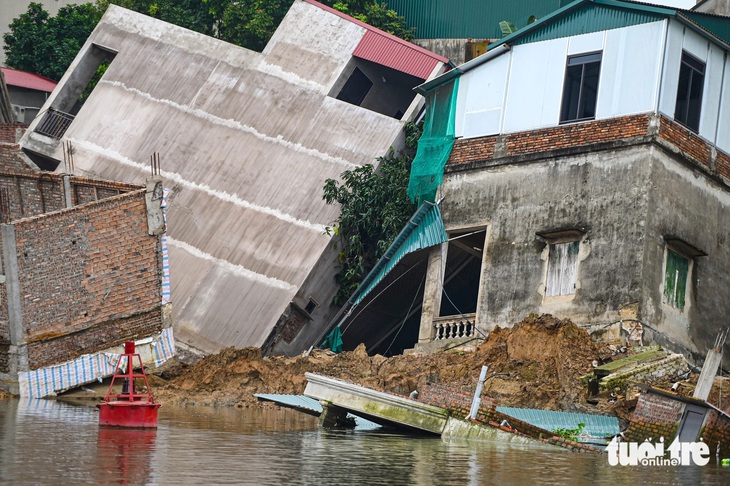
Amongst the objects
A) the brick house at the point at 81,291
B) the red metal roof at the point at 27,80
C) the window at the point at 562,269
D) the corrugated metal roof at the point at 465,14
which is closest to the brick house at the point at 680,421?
the window at the point at 562,269

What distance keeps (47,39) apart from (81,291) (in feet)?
86.3

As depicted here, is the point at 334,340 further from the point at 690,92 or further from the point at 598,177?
the point at 690,92

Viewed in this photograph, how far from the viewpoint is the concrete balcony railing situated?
32.8 meters

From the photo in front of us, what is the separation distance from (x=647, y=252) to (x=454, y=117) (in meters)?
7.03

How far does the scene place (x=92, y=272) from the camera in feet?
104

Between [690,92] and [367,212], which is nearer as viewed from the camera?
[690,92]

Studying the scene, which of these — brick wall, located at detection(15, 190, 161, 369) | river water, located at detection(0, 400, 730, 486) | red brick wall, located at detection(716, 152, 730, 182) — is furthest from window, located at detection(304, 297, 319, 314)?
red brick wall, located at detection(716, 152, 730, 182)

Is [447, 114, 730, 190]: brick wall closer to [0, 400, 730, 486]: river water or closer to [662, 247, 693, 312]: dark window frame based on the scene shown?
[662, 247, 693, 312]: dark window frame

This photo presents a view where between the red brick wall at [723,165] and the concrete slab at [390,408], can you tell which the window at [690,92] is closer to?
the red brick wall at [723,165]

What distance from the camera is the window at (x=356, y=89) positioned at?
4147cm

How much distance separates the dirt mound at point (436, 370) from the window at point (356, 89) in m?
10.7

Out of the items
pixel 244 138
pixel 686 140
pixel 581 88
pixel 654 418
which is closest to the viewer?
pixel 654 418

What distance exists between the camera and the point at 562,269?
104 feet

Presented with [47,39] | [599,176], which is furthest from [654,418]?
[47,39]
